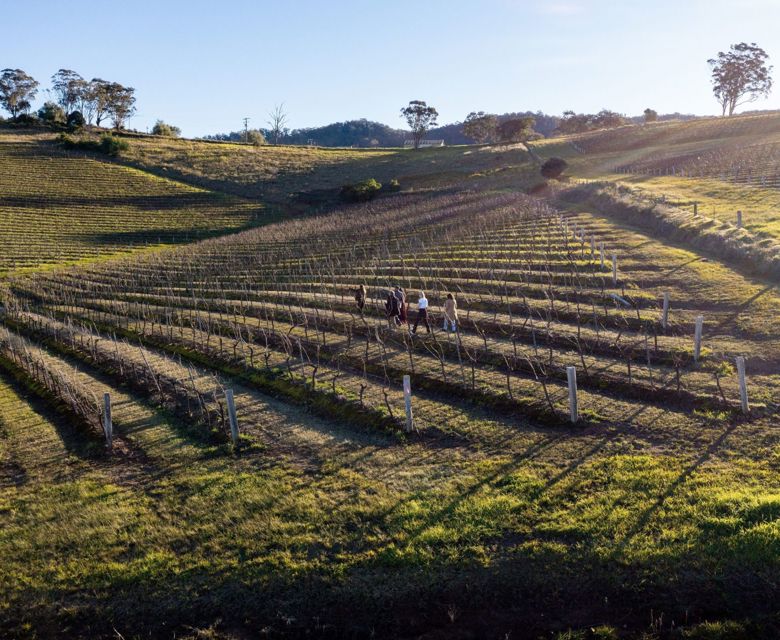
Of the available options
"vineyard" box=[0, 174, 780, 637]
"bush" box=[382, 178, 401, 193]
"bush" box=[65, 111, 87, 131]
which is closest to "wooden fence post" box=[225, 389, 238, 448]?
"vineyard" box=[0, 174, 780, 637]

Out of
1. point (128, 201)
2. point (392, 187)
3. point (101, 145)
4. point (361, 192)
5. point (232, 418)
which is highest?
point (101, 145)

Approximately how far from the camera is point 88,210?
67.9m

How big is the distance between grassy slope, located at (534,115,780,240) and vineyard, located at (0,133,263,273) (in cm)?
3741

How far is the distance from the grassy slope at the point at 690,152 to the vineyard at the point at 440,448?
10977 millimetres

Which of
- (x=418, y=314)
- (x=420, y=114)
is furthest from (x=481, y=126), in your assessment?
(x=418, y=314)

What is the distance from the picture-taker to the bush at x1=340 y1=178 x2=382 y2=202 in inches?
2662

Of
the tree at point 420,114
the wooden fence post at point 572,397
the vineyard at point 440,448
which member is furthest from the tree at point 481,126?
the wooden fence post at point 572,397

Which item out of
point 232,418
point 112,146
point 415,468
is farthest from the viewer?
point 112,146

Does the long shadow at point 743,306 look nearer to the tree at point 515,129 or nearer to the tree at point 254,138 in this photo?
the tree at point 515,129

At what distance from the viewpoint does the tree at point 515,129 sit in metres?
101

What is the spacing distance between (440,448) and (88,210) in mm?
64734

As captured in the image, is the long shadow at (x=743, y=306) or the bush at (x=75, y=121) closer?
the long shadow at (x=743, y=306)

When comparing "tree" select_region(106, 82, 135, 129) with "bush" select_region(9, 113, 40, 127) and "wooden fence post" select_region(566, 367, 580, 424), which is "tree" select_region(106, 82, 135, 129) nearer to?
"bush" select_region(9, 113, 40, 127)

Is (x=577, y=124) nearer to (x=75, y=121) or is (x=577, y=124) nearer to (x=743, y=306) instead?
(x=75, y=121)
